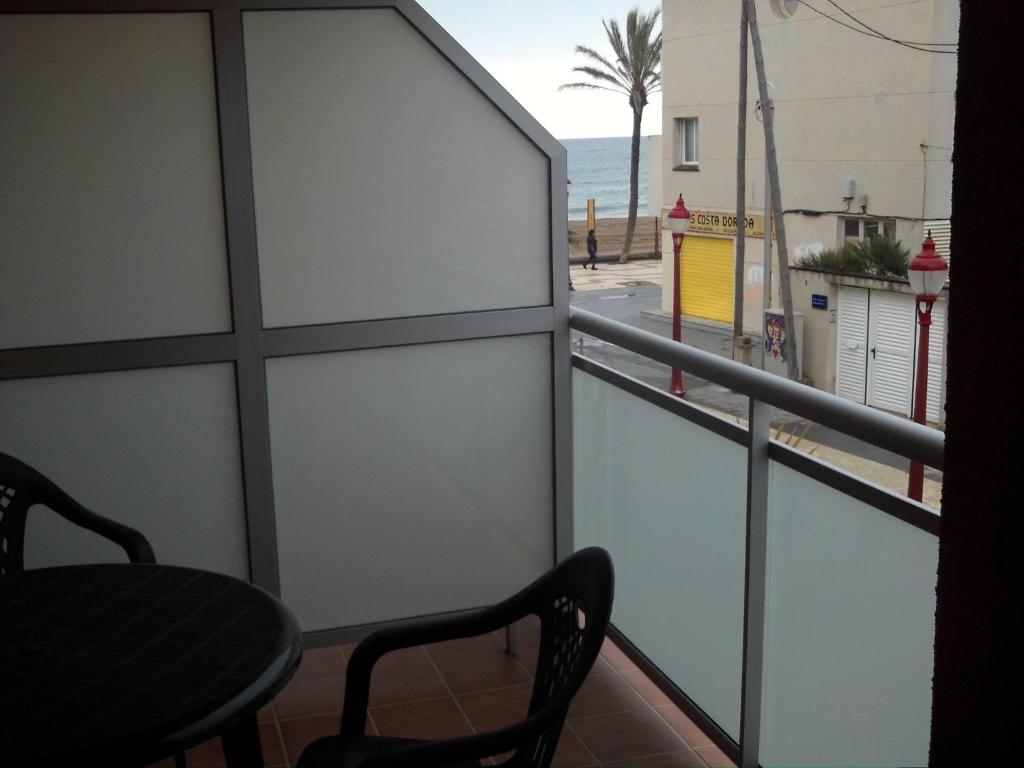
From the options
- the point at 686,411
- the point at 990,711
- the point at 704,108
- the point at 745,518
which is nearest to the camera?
the point at 990,711

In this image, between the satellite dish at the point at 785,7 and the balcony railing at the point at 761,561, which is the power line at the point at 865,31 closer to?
the satellite dish at the point at 785,7

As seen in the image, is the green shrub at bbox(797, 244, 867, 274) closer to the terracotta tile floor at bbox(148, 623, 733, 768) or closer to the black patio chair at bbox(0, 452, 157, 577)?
the terracotta tile floor at bbox(148, 623, 733, 768)

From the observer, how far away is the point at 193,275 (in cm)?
270

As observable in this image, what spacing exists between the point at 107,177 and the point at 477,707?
159cm

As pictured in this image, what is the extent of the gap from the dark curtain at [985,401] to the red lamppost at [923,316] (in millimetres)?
848

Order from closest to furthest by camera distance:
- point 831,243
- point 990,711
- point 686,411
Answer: point 990,711, point 686,411, point 831,243

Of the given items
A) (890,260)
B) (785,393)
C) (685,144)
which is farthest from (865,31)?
(785,393)

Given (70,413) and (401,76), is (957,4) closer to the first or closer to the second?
(401,76)

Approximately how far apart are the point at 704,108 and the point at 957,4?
727 inches

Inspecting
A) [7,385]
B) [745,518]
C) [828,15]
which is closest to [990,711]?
[745,518]

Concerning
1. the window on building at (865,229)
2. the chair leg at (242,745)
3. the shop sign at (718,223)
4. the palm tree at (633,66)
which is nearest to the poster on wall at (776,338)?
the window on building at (865,229)

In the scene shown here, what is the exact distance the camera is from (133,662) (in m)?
1.54

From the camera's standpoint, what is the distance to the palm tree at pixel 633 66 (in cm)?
2317

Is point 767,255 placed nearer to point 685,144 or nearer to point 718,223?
point 718,223
